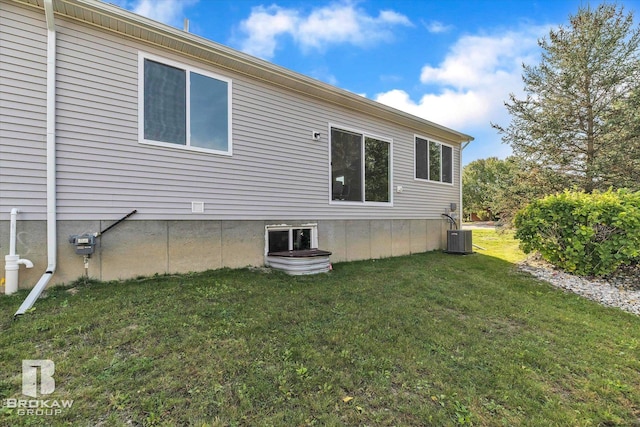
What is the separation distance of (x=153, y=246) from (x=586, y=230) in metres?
7.83

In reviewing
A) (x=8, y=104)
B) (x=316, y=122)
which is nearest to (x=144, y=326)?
(x=8, y=104)

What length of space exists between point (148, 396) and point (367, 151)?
21.7ft

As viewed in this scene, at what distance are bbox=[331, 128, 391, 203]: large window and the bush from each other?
3.41 m

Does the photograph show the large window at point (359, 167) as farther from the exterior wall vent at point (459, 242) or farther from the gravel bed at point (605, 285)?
the gravel bed at point (605, 285)

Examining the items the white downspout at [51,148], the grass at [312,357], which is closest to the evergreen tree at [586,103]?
the grass at [312,357]

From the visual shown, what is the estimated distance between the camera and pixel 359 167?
7348 mm

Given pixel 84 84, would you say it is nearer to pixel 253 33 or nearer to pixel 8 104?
pixel 8 104

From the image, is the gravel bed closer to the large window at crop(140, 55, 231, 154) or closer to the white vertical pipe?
the large window at crop(140, 55, 231, 154)

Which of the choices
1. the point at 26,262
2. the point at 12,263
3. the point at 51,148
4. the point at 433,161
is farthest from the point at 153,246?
the point at 433,161

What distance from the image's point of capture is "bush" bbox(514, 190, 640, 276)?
570 centimetres

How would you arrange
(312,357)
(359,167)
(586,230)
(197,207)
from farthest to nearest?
(359,167)
(586,230)
(197,207)
(312,357)

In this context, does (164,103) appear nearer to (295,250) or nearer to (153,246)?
(153,246)

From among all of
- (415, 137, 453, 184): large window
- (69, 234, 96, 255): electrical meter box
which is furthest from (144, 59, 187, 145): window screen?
(415, 137, 453, 184): large window

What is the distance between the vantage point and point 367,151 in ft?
24.7
